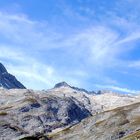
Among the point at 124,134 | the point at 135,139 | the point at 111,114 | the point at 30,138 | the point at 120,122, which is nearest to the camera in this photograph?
the point at 135,139

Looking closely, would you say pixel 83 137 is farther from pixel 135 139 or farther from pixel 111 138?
pixel 135 139

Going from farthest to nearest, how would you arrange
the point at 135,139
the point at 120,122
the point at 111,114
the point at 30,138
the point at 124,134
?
the point at 111,114
the point at 120,122
the point at 124,134
the point at 30,138
the point at 135,139

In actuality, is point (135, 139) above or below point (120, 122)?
below

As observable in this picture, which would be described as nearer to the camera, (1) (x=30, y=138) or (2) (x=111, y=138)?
(1) (x=30, y=138)

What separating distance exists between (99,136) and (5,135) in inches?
1607

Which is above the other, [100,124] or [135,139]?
[100,124]

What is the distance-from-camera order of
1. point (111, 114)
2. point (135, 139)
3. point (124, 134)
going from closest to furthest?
point (135, 139) → point (124, 134) → point (111, 114)

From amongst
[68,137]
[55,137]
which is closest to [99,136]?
[68,137]

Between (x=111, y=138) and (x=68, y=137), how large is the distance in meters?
20.8

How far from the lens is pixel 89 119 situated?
148875 millimetres

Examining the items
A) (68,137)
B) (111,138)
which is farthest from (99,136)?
(68,137)

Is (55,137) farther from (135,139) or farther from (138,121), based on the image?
(135,139)

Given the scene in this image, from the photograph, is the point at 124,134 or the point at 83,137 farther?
the point at 83,137

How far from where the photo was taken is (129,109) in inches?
5871
